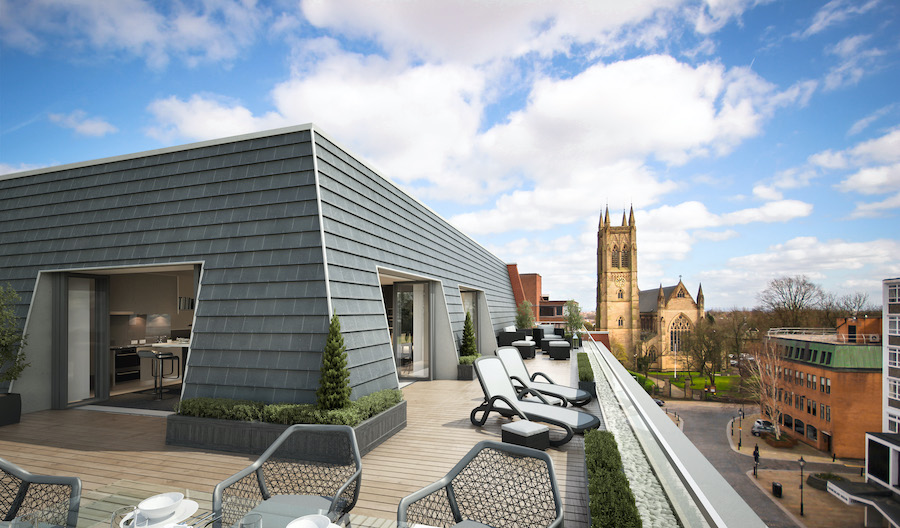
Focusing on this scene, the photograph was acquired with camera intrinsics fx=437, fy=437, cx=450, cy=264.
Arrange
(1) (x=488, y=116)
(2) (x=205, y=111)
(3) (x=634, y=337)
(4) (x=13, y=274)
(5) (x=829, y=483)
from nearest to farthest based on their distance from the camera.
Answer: (4) (x=13, y=274)
(2) (x=205, y=111)
(1) (x=488, y=116)
(5) (x=829, y=483)
(3) (x=634, y=337)

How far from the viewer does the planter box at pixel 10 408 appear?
675cm

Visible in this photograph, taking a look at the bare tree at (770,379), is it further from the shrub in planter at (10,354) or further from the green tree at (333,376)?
the shrub in planter at (10,354)

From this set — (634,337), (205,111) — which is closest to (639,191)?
(634,337)

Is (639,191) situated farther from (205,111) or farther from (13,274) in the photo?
(13,274)

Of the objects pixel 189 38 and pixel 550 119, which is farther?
pixel 550 119

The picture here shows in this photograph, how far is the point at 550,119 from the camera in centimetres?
1759

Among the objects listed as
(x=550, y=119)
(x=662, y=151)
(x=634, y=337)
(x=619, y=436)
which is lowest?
(x=634, y=337)

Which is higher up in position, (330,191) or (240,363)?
(330,191)

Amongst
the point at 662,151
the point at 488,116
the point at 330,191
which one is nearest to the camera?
the point at 330,191

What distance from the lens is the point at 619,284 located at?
68.4m

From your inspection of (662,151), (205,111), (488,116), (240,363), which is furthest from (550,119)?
(662,151)

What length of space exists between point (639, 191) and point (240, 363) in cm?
7983

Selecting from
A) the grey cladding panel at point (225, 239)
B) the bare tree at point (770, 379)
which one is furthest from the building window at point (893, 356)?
the grey cladding panel at point (225, 239)

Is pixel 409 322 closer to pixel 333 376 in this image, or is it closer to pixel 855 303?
pixel 333 376
